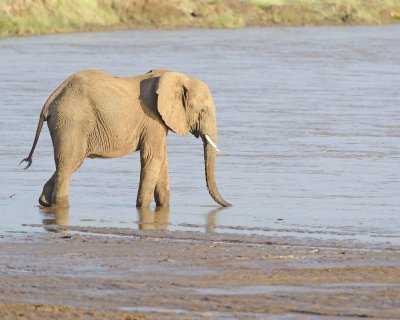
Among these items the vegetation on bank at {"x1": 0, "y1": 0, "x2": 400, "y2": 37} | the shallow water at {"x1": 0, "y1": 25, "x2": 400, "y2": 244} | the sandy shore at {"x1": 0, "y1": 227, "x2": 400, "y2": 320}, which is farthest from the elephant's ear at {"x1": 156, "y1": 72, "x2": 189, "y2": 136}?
the vegetation on bank at {"x1": 0, "y1": 0, "x2": 400, "y2": 37}

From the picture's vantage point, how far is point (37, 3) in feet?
150

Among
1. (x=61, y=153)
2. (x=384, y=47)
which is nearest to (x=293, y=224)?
(x=61, y=153)

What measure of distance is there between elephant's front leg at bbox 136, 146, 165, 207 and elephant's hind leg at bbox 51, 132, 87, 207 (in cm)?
57

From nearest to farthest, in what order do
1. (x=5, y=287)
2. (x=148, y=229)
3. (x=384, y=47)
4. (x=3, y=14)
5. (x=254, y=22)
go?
1. (x=5, y=287)
2. (x=148, y=229)
3. (x=384, y=47)
4. (x=3, y=14)
5. (x=254, y=22)

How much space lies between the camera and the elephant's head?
468 inches

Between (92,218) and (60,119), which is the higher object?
(60,119)

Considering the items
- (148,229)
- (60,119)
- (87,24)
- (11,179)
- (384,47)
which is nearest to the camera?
(148,229)

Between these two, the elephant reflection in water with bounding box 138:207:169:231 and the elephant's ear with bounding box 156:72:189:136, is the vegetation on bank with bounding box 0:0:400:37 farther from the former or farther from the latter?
the elephant reflection in water with bounding box 138:207:169:231

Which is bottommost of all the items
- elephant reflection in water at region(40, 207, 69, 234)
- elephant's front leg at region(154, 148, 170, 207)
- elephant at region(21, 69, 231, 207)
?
elephant reflection in water at region(40, 207, 69, 234)

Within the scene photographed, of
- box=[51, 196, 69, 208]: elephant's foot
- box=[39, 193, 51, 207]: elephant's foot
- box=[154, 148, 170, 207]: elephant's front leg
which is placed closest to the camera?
box=[51, 196, 69, 208]: elephant's foot

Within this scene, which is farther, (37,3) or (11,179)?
(37,3)

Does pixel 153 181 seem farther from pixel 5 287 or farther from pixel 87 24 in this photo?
pixel 87 24

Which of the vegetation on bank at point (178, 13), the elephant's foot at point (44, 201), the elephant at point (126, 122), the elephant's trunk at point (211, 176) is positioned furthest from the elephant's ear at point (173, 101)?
the vegetation on bank at point (178, 13)

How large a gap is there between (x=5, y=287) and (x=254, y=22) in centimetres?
4598
